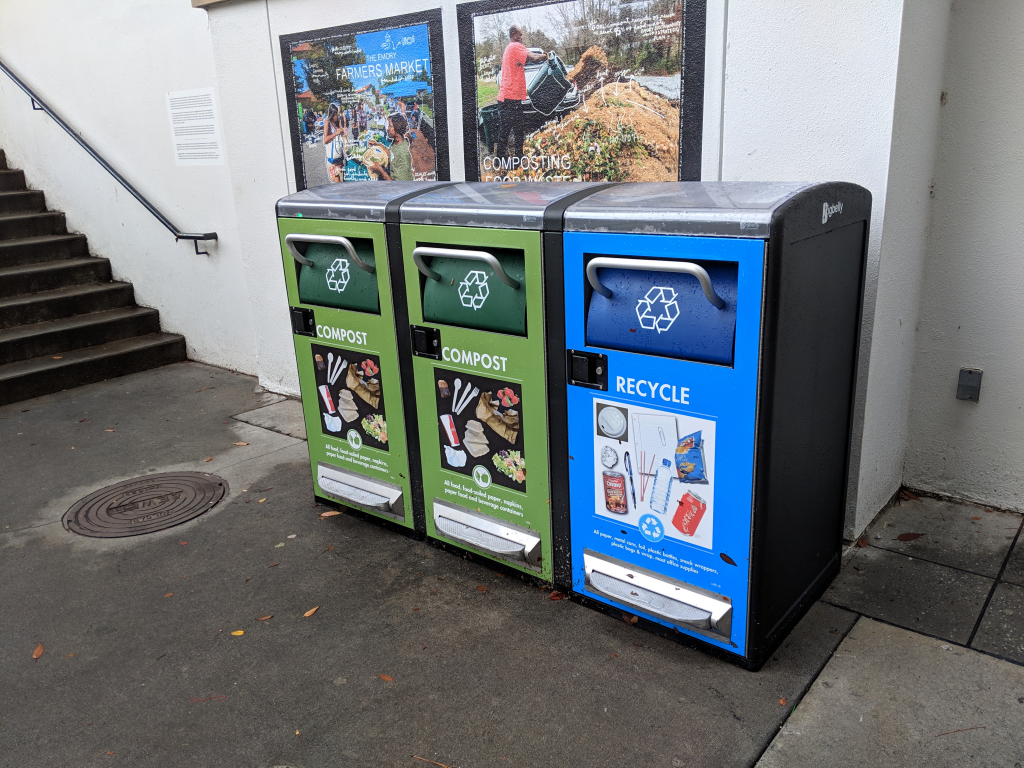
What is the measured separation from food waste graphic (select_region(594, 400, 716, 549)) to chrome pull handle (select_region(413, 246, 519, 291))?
532mm

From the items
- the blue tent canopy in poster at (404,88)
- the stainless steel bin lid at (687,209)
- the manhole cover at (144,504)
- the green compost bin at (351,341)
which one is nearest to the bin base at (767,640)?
the green compost bin at (351,341)

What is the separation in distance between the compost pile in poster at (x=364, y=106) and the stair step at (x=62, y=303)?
289cm

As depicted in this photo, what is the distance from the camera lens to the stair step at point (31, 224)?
271 inches

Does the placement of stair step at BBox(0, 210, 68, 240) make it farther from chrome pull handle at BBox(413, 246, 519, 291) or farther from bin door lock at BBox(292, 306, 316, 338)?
chrome pull handle at BBox(413, 246, 519, 291)

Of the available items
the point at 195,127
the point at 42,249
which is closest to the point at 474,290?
the point at 195,127

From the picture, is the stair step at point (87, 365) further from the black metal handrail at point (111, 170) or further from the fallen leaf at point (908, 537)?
the fallen leaf at point (908, 537)

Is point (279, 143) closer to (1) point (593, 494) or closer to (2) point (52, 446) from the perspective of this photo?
(2) point (52, 446)

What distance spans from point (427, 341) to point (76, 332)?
4455mm

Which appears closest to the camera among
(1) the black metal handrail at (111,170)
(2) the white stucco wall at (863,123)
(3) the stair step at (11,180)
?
(2) the white stucco wall at (863,123)

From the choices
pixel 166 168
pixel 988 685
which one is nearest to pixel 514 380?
pixel 988 685

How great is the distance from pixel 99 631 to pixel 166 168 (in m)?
4.20

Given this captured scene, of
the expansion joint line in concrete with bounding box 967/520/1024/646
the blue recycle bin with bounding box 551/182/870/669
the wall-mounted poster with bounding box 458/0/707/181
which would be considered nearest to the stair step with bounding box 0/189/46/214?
the wall-mounted poster with bounding box 458/0/707/181

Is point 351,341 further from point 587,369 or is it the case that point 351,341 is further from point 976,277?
point 976,277

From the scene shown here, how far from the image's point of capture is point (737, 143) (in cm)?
321
